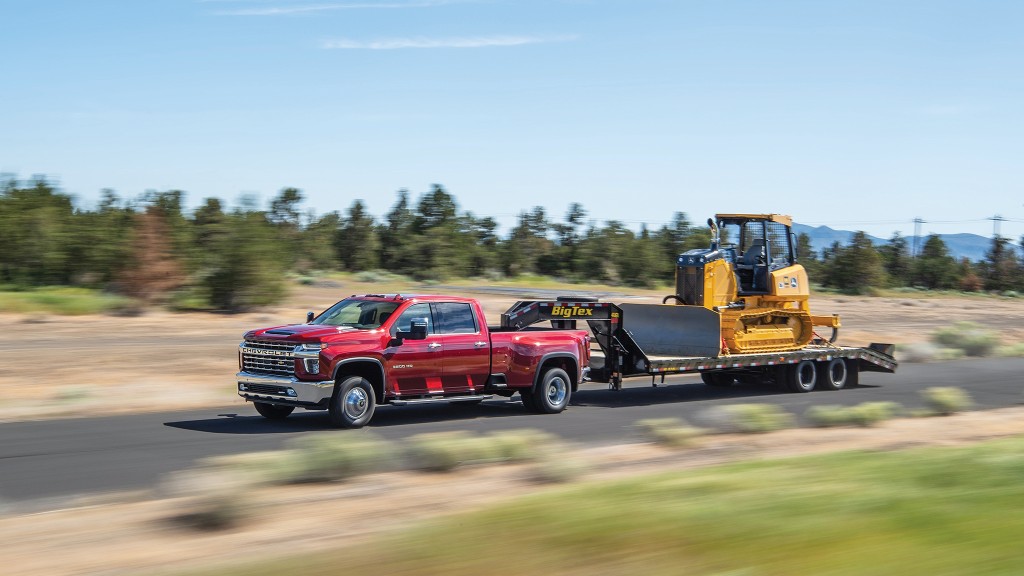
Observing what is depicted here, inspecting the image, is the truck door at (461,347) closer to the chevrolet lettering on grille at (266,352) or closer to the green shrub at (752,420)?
the chevrolet lettering on grille at (266,352)

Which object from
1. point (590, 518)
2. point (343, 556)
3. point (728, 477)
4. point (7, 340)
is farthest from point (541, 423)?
point (7, 340)

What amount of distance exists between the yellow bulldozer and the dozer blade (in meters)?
0.06

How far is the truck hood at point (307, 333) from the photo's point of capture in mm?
14039

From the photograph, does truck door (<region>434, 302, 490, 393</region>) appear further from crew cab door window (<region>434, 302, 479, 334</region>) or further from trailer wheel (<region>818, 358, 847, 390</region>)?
trailer wheel (<region>818, 358, 847, 390</region>)

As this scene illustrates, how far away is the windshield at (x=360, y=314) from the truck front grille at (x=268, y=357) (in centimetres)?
109

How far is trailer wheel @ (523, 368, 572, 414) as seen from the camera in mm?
16672

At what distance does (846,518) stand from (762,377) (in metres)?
14.7

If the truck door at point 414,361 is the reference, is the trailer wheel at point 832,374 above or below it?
below

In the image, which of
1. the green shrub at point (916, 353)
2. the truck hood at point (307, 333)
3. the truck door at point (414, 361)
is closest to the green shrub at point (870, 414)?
the truck door at point (414, 361)

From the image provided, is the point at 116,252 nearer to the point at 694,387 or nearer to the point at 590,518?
the point at 694,387

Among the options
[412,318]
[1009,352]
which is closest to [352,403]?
[412,318]

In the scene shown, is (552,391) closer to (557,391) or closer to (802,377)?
(557,391)

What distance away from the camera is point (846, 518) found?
25.1ft

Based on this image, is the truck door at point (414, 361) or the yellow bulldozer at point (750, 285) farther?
the yellow bulldozer at point (750, 285)
